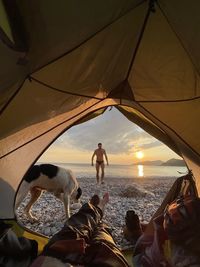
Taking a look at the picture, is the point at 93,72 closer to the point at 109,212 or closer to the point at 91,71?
the point at 91,71

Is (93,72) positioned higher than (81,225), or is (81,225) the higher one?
(93,72)

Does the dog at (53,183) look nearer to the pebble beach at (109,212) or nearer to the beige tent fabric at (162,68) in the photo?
the pebble beach at (109,212)

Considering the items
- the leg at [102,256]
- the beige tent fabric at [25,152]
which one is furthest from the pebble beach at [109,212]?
the leg at [102,256]

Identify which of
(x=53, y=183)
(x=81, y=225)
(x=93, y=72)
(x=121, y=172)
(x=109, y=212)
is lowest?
(x=109, y=212)

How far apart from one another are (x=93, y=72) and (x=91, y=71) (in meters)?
0.03

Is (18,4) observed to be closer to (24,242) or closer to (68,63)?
(68,63)

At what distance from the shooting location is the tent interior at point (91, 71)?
83.5 inches

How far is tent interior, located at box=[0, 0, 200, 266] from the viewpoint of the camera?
2.12m

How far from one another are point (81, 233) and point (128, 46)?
1.54m

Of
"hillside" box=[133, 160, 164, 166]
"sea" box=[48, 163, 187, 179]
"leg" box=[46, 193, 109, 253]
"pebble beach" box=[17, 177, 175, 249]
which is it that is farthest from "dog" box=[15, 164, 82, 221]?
"hillside" box=[133, 160, 164, 166]

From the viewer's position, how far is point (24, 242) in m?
2.42

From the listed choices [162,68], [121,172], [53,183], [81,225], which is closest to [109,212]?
[53,183]

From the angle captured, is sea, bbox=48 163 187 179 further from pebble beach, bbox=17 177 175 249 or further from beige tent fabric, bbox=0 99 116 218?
beige tent fabric, bbox=0 99 116 218

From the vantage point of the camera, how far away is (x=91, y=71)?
2.88 meters
